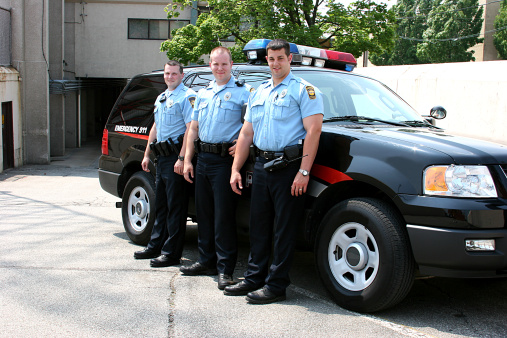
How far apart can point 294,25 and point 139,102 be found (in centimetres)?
1137

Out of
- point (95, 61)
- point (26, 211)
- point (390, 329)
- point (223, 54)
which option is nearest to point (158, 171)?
point (223, 54)

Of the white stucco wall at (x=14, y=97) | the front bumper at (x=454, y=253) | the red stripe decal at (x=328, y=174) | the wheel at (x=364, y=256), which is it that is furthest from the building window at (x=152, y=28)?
the front bumper at (x=454, y=253)

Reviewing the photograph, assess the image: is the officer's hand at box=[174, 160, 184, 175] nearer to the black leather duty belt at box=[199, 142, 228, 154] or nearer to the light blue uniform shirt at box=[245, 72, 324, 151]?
the black leather duty belt at box=[199, 142, 228, 154]

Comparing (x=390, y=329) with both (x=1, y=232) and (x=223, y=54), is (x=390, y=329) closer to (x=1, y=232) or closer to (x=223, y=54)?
(x=223, y=54)

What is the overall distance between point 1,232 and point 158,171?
2.60 meters

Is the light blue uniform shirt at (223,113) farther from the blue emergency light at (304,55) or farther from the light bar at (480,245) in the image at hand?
the light bar at (480,245)

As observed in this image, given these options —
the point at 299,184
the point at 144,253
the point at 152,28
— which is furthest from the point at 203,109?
the point at 152,28

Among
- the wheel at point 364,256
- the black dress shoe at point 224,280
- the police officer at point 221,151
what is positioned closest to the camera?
the wheel at point 364,256

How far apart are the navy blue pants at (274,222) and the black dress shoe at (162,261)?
1.12 metres

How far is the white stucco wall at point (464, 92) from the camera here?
12445mm

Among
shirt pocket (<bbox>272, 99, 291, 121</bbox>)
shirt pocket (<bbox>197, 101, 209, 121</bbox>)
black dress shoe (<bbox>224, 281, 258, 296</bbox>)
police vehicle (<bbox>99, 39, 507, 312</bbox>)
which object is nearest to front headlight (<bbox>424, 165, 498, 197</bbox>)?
police vehicle (<bbox>99, 39, 507, 312</bbox>)

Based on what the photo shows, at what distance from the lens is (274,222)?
4.50 metres

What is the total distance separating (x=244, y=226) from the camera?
507cm

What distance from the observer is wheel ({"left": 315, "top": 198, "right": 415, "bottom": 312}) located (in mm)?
3750
